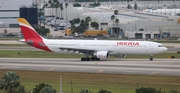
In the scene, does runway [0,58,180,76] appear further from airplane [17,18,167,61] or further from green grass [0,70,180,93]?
green grass [0,70,180,93]

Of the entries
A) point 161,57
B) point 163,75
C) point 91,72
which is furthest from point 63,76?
point 161,57

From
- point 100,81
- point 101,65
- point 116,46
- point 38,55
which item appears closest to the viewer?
point 100,81

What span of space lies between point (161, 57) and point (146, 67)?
19.0 metres

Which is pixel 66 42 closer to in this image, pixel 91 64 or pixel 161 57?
pixel 91 64

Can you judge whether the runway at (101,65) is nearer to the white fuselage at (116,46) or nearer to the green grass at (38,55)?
the white fuselage at (116,46)

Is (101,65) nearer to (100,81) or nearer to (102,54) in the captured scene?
(102,54)

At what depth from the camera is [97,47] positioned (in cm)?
9219

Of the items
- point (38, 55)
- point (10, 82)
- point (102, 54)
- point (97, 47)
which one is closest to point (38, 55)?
point (38, 55)

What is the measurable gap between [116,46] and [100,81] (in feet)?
83.5

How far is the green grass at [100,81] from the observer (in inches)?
2417

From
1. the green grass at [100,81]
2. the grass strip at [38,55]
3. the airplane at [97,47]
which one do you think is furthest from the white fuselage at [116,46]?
the green grass at [100,81]

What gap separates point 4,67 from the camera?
7925cm

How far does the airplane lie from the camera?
9062 centimetres

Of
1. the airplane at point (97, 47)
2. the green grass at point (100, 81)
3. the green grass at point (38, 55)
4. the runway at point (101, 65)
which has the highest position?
the airplane at point (97, 47)
